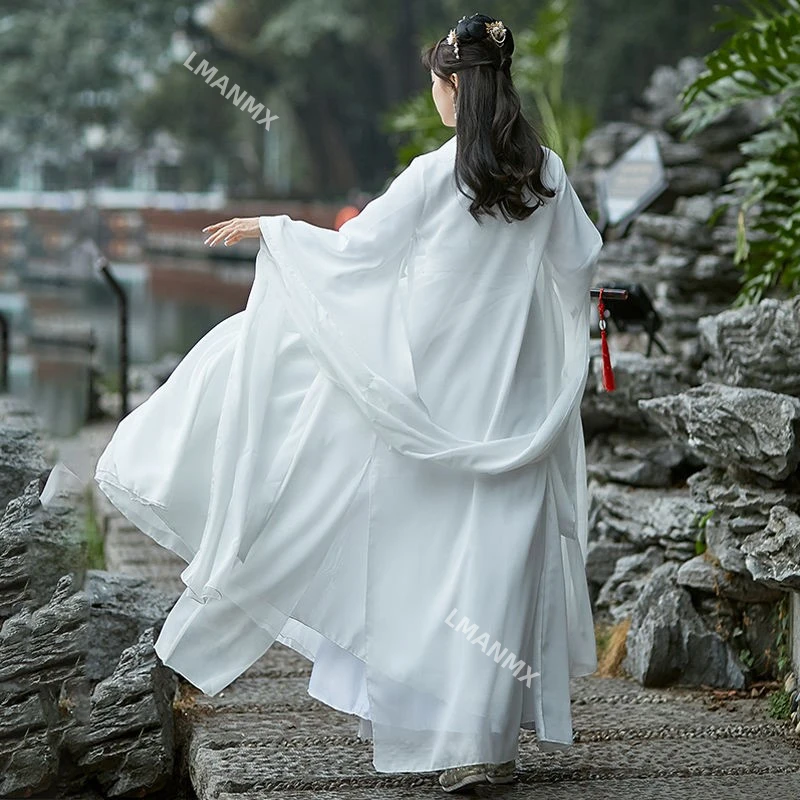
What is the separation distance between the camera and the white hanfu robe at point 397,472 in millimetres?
3480

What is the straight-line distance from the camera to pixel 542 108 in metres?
12.2

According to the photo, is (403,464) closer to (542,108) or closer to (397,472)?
(397,472)

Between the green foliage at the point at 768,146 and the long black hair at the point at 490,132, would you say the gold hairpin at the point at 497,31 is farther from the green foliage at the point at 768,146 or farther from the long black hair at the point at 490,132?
the green foliage at the point at 768,146

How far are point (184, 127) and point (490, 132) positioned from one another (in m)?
32.0

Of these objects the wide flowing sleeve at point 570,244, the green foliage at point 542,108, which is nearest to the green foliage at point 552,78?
the green foliage at point 542,108

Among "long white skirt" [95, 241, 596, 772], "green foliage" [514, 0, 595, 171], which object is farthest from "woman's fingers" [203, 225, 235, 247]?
"green foliage" [514, 0, 595, 171]

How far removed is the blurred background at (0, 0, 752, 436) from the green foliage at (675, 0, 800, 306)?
20.3 ft

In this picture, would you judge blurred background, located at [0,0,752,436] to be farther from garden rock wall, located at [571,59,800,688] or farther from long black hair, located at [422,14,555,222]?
long black hair, located at [422,14,555,222]

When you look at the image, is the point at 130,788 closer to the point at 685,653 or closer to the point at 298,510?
the point at 298,510

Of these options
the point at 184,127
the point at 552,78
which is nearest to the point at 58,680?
the point at 552,78

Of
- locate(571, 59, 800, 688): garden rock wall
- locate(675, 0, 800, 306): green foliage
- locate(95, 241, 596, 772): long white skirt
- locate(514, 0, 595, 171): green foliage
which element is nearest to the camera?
locate(95, 241, 596, 772): long white skirt

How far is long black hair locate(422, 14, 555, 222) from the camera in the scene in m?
3.57

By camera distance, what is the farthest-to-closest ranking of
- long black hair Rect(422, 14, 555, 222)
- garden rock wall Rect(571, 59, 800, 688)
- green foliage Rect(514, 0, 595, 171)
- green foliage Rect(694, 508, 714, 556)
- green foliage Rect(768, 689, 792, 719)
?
green foliage Rect(514, 0, 595, 171) → green foliage Rect(694, 508, 714, 556) → garden rock wall Rect(571, 59, 800, 688) → green foliage Rect(768, 689, 792, 719) → long black hair Rect(422, 14, 555, 222)

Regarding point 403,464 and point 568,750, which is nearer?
point 403,464
